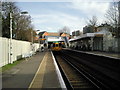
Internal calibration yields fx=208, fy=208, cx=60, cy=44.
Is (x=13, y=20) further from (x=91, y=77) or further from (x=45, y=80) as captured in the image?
(x=45, y=80)

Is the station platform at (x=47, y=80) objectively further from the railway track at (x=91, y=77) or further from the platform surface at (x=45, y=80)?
the railway track at (x=91, y=77)

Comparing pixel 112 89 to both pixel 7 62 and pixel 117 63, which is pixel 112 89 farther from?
pixel 7 62

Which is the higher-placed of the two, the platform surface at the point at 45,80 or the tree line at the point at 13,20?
the tree line at the point at 13,20

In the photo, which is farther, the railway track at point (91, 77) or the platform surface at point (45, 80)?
the railway track at point (91, 77)

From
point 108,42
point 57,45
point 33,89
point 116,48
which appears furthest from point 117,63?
point 57,45

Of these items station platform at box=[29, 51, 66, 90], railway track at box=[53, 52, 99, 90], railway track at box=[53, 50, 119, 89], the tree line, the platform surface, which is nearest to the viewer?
station platform at box=[29, 51, 66, 90]

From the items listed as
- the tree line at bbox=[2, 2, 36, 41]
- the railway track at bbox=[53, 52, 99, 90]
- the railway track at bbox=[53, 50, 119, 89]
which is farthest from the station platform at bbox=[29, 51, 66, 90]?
the tree line at bbox=[2, 2, 36, 41]

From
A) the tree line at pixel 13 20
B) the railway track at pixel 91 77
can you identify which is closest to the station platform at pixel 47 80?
the railway track at pixel 91 77

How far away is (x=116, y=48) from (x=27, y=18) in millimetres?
26201

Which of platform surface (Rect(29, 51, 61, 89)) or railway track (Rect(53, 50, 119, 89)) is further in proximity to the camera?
railway track (Rect(53, 50, 119, 89))

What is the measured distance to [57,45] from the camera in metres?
55.2

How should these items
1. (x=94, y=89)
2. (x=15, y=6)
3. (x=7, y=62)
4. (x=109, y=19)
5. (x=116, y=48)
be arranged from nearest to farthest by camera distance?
(x=94, y=89) < (x=7, y=62) < (x=15, y=6) < (x=116, y=48) < (x=109, y=19)

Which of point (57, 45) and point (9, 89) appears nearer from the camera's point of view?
point (9, 89)

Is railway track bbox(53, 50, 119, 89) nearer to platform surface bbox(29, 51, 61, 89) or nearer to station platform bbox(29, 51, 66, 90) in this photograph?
station platform bbox(29, 51, 66, 90)
